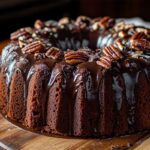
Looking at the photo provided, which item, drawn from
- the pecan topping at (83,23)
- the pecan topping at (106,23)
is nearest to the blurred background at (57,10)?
the pecan topping at (83,23)

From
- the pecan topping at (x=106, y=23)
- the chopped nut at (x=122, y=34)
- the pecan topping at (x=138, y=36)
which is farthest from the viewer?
the pecan topping at (x=106, y=23)

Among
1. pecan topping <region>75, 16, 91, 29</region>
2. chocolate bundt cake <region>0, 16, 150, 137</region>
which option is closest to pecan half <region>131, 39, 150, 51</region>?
chocolate bundt cake <region>0, 16, 150, 137</region>

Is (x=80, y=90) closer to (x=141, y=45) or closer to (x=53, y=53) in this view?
(x=53, y=53)

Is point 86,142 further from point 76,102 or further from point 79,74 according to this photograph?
point 79,74

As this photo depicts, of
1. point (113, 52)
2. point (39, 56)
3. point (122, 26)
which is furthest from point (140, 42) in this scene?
point (39, 56)

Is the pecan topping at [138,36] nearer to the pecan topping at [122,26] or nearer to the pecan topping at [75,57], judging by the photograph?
the pecan topping at [122,26]

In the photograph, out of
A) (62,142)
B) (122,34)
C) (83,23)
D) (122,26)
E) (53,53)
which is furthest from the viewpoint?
(83,23)
